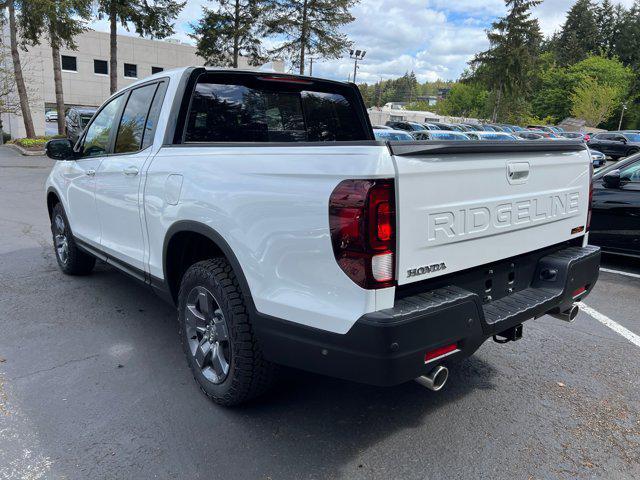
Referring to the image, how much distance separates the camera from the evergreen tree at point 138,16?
2284 centimetres

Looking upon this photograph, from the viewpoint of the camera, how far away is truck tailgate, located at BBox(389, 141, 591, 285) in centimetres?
222

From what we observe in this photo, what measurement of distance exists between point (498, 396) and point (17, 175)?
15.6 metres

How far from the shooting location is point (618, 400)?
3.28m

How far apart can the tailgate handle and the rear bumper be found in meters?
0.64

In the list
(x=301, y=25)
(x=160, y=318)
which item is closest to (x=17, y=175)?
(x=160, y=318)

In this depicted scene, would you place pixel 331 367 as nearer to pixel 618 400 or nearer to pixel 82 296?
pixel 618 400

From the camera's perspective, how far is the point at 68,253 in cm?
536

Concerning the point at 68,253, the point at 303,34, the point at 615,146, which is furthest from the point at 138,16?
the point at 615,146

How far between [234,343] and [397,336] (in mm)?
1007

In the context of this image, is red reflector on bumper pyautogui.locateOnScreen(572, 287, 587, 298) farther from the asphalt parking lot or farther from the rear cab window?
the rear cab window

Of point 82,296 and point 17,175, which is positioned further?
point 17,175

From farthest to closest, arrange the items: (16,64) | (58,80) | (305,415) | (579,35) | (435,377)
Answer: (579,35) < (58,80) < (16,64) < (305,415) < (435,377)

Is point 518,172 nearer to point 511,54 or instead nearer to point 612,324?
point 612,324

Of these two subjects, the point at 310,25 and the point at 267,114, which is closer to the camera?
the point at 267,114
